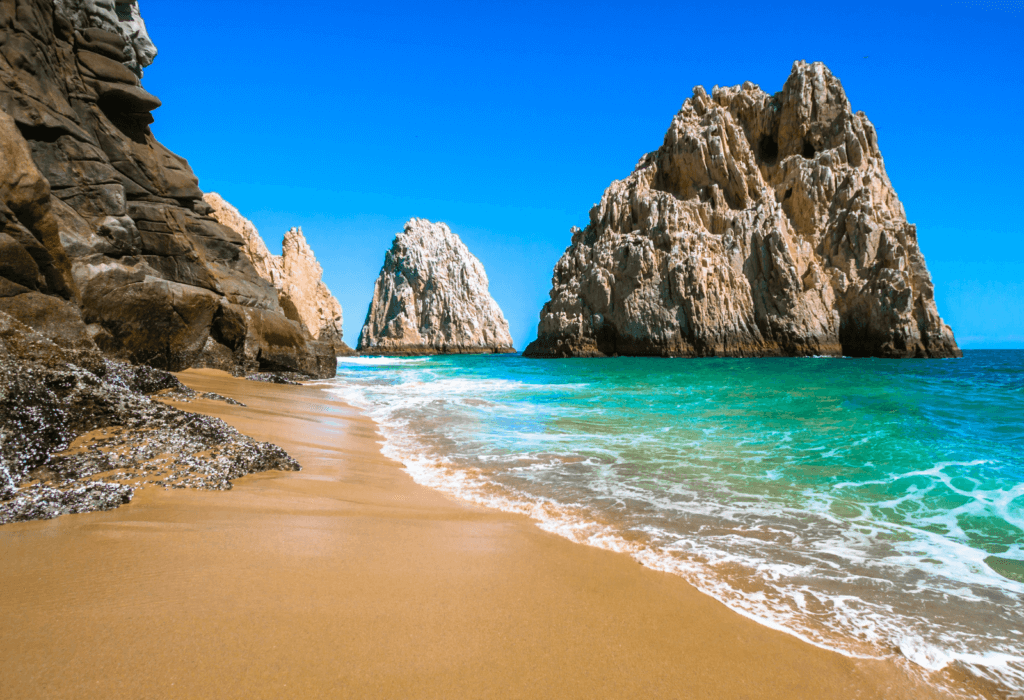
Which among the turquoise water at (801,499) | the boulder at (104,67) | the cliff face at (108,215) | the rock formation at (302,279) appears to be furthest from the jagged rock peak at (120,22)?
the rock formation at (302,279)

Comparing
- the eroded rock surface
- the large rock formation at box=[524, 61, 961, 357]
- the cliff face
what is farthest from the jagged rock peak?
the large rock formation at box=[524, 61, 961, 357]

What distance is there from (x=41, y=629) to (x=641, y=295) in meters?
Answer: 46.4

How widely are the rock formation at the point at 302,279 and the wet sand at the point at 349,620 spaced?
168 feet

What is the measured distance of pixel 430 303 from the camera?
9169cm

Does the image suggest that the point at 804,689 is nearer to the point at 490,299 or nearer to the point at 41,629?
the point at 41,629

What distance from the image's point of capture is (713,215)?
46.8 meters

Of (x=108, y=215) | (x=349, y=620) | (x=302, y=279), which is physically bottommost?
(x=349, y=620)

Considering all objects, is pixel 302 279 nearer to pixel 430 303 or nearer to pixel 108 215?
pixel 430 303

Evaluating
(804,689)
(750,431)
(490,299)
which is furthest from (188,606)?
(490,299)

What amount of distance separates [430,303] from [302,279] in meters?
31.0

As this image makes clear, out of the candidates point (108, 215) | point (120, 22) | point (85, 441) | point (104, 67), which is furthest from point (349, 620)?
point (120, 22)

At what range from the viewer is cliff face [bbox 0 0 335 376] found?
240 inches

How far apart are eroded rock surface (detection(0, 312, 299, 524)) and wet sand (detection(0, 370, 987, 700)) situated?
22 centimetres

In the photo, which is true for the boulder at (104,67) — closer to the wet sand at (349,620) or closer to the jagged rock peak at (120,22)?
the jagged rock peak at (120,22)
